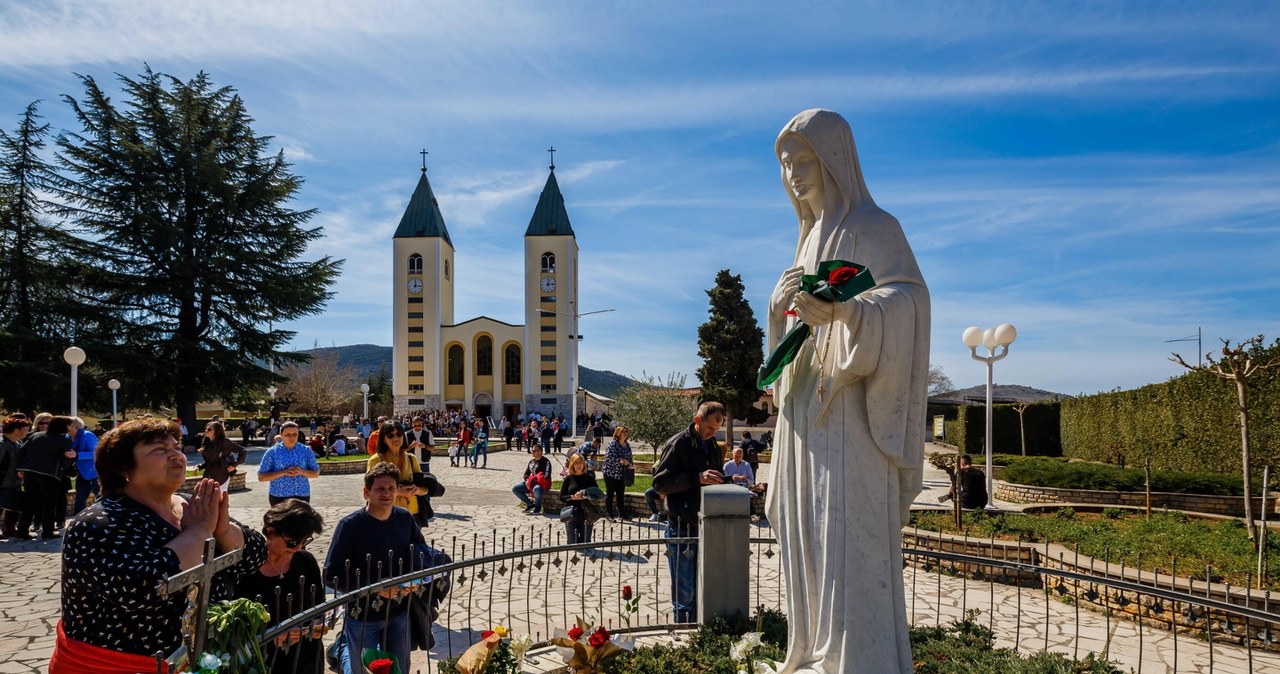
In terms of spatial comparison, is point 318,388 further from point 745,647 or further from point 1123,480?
point 745,647

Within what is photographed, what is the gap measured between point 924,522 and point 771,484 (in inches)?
347

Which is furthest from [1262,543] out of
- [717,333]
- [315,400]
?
[315,400]

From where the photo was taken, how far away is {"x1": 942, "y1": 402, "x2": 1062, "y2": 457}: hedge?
30.8 meters

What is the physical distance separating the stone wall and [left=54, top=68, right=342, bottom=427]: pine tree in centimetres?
3252

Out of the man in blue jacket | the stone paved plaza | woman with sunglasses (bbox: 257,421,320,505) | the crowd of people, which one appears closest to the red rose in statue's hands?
the stone paved plaza

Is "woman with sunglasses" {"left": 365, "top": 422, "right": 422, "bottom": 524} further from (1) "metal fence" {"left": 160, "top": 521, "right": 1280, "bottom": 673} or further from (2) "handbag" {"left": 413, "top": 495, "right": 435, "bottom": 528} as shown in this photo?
(1) "metal fence" {"left": 160, "top": 521, "right": 1280, "bottom": 673}

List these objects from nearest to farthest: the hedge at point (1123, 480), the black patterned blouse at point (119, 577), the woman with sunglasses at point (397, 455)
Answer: the black patterned blouse at point (119, 577)
the woman with sunglasses at point (397, 455)
the hedge at point (1123, 480)

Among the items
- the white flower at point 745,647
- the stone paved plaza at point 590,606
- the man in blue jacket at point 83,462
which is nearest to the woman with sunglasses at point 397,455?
the stone paved plaza at point 590,606

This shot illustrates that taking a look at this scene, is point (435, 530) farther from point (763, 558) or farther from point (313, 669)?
point (313, 669)

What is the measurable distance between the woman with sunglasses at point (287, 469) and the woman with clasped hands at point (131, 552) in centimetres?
531

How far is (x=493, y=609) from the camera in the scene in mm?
7012

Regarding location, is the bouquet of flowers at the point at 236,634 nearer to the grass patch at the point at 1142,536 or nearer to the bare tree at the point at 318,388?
the grass patch at the point at 1142,536

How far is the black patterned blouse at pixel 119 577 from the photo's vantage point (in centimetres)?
260

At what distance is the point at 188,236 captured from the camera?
33500mm
